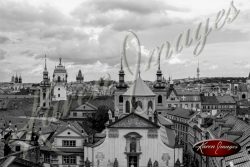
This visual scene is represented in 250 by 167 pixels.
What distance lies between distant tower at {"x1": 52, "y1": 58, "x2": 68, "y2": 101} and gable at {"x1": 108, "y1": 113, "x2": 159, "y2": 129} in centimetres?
8794

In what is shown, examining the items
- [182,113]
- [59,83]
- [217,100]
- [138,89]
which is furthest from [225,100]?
[138,89]

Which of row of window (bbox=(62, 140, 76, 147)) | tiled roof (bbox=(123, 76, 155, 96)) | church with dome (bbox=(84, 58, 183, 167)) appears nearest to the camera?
church with dome (bbox=(84, 58, 183, 167))

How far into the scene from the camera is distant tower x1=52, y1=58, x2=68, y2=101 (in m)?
141

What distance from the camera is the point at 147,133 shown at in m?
51.6

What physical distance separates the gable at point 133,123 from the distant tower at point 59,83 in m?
87.9

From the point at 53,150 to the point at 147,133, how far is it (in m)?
12.3

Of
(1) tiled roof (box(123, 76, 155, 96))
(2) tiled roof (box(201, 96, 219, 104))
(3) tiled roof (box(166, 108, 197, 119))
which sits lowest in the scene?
(3) tiled roof (box(166, 108, 197, 119))

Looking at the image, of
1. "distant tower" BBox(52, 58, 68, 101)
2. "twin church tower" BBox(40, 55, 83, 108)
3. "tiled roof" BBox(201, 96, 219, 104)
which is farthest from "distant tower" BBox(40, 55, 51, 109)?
"tiled roof" BBox(201, 96, 219, 104)

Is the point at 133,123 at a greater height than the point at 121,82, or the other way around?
the point at 121,82

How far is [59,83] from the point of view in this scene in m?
146

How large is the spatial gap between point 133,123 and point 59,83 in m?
97.8

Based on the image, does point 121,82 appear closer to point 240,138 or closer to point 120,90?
point 120,90

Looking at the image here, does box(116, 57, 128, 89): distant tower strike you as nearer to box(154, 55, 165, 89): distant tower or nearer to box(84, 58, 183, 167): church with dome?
box(154, 55, 165, 89): distant tower

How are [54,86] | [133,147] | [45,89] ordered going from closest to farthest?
1. [133,147]
2. [45,89]
3. [54,86]
